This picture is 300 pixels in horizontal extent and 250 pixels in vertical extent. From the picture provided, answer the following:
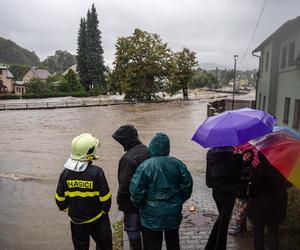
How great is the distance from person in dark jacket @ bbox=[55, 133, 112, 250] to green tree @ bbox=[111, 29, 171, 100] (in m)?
41.7

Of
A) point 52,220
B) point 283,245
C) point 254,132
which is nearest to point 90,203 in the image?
point 254,132

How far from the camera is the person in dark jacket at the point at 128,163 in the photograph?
3529 millimetres

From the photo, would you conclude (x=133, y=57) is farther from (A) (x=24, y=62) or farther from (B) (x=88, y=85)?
(A) (x=24, y=62)

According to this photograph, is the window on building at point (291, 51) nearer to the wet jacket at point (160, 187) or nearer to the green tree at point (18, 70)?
the wet jacket at point (160, 187)

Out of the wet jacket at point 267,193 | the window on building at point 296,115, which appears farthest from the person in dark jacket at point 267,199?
the window on building at point 296,115

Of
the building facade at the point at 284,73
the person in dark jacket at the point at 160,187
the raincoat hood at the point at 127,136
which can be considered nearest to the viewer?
the person in dark jacket at the point at 160,187

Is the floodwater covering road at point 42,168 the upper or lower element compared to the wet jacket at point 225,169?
lower

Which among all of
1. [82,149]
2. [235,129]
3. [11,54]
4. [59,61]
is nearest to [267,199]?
[235,129]

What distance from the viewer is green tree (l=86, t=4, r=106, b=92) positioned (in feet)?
216

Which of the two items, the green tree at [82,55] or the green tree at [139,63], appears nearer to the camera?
the green tree at [139,63]

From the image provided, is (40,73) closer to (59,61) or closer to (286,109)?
(59,61)

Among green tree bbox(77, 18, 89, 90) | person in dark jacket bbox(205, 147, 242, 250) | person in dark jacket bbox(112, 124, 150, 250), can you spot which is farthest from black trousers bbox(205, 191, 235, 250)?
green tree bbox(77, 18, 89, 90)

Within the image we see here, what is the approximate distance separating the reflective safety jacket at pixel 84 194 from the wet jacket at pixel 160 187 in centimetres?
34

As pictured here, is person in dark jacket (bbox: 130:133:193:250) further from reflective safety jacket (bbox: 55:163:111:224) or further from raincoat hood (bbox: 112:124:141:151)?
raincoat hood (bbox: 112:124:141:151)
